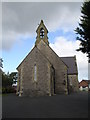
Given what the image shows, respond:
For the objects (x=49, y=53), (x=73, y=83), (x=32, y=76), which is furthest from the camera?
(x=73, y=83)

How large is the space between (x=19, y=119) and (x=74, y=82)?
1607 inches

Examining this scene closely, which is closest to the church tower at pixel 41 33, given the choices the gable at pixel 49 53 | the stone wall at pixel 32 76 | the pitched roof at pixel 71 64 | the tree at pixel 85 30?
the gable at pixel 49 53

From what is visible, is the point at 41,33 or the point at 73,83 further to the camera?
the point at 73,83

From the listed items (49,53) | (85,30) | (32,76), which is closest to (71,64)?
(49,53)

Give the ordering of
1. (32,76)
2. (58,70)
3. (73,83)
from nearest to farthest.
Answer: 1. (32,76)
2. (58,70)
3. (73,83)

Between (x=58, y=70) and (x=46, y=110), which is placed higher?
(x=58, y=70)

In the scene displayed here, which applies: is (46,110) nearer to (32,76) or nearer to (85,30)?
(85,30)

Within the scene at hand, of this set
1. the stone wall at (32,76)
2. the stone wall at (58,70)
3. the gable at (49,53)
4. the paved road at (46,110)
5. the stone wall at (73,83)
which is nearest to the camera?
the paved road at (46,110)

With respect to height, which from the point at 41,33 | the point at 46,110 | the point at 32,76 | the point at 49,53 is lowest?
the point at 46,110

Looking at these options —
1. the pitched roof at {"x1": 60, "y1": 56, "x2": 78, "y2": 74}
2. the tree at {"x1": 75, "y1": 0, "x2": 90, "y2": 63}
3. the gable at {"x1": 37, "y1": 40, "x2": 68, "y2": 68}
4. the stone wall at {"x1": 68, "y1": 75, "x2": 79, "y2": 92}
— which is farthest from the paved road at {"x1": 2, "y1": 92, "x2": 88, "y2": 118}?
the pitched roof at {"x1": 60, "y1": 56, "x2": 78, "y2": 74}

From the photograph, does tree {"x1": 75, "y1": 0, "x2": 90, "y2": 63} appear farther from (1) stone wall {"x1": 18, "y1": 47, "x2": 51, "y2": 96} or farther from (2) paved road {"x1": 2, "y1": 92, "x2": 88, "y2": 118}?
(1) stone wall {"x1": 18, "y1": 47, "x2": 51, "y2": 96}

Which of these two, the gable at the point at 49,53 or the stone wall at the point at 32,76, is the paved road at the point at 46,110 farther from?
the gable at the point at 49,53

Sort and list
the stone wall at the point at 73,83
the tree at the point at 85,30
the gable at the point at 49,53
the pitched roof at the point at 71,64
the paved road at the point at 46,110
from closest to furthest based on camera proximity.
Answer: the paved road at the point at 46,110
the tree at the point at 85,30
the gable at the point at 49,53
the stone wall at the point at 73,83
the pitched roof at the point at 71,64

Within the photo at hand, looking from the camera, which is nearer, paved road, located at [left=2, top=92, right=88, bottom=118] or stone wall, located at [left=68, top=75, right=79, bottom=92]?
paved road, located at [left=2, top=92, right=88, bottom=118]
